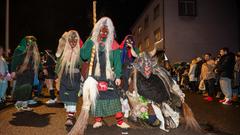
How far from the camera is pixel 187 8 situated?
85.3 ft

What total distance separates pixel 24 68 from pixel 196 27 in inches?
781

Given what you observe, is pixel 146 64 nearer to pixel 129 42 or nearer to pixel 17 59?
pixel 129 42

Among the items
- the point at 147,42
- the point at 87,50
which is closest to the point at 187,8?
the point at 147,42

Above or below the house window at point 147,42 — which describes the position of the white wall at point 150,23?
above

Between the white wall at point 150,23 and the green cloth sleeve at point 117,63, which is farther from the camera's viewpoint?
the white wall at point 150,23

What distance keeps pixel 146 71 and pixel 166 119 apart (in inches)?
43.0

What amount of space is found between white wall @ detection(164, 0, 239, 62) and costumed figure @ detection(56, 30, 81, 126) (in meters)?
19.3

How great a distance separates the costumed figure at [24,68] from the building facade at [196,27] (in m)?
17.8

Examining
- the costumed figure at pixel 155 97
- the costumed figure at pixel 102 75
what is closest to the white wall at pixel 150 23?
the costumed figure at pixel 155 97

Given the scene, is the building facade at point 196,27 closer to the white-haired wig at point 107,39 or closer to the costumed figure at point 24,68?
the costumed figure at point 24,68

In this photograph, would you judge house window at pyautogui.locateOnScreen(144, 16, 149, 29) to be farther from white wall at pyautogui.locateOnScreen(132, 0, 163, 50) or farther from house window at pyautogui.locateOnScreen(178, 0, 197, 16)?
house window at pyautogui.locateOnScreen(178, 0, 197, 16)

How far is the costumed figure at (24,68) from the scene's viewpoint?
8695 mm

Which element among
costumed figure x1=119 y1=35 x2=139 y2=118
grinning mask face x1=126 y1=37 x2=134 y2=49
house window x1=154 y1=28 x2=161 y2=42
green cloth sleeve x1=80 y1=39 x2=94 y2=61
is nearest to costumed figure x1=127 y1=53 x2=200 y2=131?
costumed figure x1=119 y1=35 x2=139 y2=118

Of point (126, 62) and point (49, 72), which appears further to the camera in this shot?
point (49, 72)
